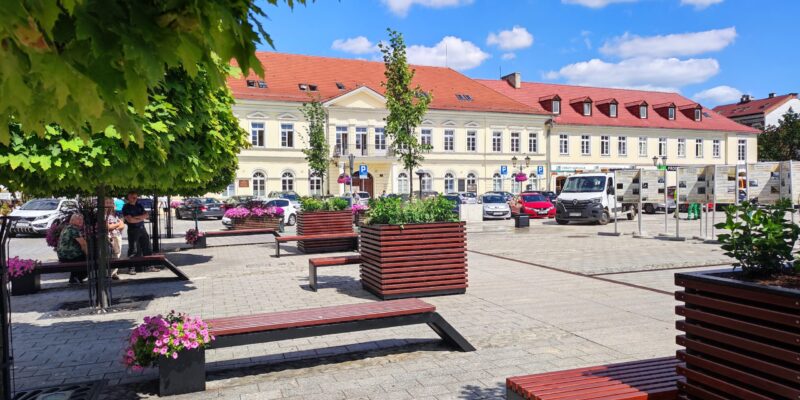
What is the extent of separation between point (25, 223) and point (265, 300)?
19159 millimetres

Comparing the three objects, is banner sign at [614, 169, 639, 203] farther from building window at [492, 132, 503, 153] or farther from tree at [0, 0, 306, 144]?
building window at [492, 132, 503, 153]

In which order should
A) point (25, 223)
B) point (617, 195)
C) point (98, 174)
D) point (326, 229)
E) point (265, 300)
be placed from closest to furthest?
point (98, 174) < point (265, 300) < point (326, 229) < point (617, 195) < point (25, 223)

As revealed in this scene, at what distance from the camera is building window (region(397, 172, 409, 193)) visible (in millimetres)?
48438

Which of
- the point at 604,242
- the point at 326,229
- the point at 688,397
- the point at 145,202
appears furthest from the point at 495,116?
the point at 688,397

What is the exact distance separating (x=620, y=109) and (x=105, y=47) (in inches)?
2348

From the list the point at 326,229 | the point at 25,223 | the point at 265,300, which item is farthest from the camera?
the point at 25,223

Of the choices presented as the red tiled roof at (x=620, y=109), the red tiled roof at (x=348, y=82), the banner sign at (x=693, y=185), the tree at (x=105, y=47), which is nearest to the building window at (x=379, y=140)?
the red tiled roof at (x=348, y=82)

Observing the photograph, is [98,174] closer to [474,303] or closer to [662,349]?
[474,303]

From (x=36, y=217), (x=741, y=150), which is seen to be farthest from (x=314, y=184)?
(x=741, y=150)

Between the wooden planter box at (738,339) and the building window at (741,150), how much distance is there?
65198 millimetres

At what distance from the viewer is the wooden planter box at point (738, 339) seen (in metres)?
2.61

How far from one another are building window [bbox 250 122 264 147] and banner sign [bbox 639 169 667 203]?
1228 inches

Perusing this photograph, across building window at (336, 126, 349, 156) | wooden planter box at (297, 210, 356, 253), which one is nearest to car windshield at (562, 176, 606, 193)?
wooden planter box at (297, 210, 356, 253)

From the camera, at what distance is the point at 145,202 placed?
121ft
